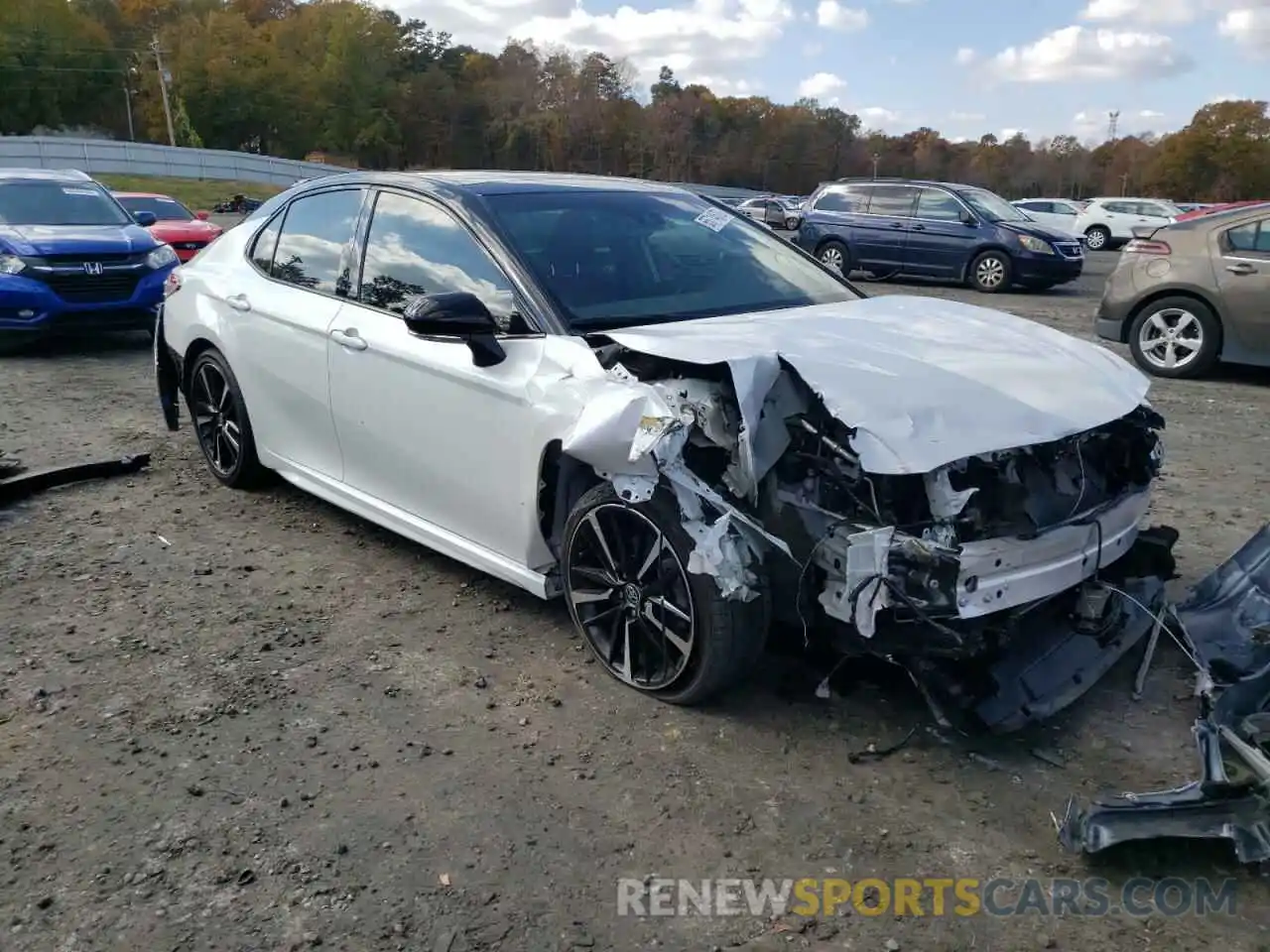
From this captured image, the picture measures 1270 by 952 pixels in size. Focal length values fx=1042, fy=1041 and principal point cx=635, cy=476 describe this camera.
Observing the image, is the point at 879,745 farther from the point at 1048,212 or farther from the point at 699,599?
the point at 1048,212

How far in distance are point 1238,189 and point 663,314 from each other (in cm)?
7823

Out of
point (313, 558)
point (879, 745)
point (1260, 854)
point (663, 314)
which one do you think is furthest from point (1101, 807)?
point (313, 558)

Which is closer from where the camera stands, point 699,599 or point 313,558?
point 699,599

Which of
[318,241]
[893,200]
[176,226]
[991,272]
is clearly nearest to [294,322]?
[318,241]

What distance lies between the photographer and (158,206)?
16281 millimetres

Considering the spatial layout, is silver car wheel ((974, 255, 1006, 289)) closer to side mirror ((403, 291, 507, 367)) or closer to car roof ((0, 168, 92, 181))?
car roof ((0, 168, 92, 181))

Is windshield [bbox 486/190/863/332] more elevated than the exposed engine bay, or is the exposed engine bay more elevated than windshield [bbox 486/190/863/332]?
windshield [bbox 486/190/863/332]

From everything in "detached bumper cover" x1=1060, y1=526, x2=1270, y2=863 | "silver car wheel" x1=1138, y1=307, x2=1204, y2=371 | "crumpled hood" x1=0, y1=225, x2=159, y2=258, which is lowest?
"detached bumper cover" x1=1060, y1=526, x2=1270, y2=863

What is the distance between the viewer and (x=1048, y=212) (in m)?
32.2

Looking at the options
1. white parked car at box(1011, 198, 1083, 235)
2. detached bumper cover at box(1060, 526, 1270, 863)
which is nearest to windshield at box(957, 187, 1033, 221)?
detached bumper cover at box(1060, 526, 1270, 863)

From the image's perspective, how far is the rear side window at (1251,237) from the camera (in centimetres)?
848

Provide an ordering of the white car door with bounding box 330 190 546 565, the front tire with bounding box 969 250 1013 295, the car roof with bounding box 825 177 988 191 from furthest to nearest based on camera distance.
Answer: the car roof with bounding box 825 177 988 191 < the front tire with bounding box 969 250 1013 295 < the white car door with bounding box 330 190 546 565

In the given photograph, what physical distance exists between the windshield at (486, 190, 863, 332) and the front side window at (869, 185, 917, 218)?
42.3 ft

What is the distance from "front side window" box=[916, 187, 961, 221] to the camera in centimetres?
1622
